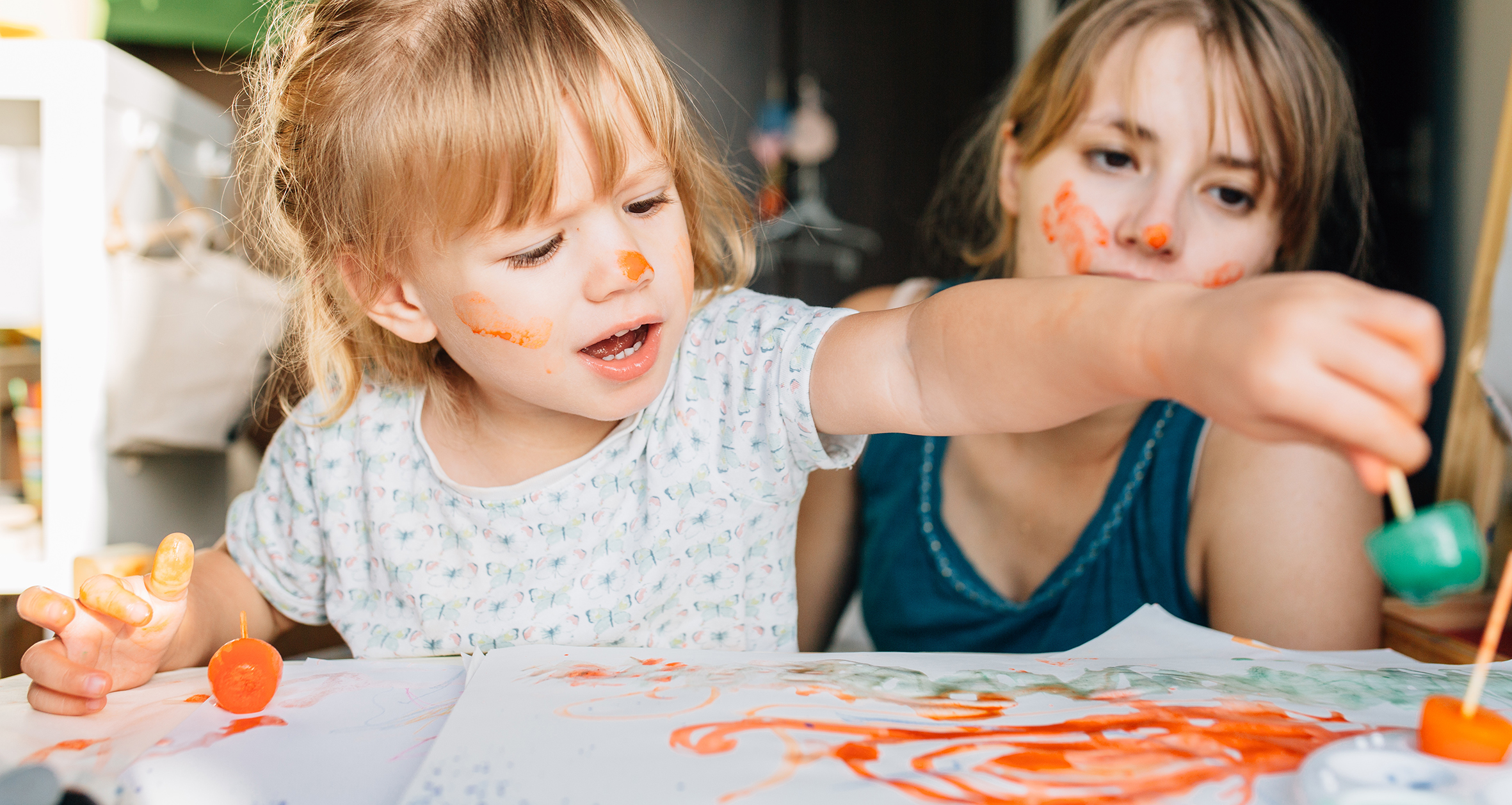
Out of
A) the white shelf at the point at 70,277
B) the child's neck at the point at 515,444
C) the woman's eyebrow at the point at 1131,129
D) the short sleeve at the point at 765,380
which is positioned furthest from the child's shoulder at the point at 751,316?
the white shelf at the point at 70,277

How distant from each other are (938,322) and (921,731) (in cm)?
23

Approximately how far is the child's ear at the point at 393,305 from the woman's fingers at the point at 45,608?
28cm

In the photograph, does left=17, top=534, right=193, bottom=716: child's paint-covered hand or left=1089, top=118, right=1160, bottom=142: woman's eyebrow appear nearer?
left=17, top=534, right=193, bottom=716: child's paint-covered hand

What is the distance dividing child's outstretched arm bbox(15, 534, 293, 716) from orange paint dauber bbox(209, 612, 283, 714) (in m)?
0.07

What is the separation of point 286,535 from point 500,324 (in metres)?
0.31

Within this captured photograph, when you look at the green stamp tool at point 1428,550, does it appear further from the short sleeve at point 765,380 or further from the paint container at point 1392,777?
the short sleeve at point 765,380

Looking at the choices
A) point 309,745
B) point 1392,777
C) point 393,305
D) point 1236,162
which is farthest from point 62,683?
point 1236,162

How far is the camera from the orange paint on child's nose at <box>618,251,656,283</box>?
26.0 inches

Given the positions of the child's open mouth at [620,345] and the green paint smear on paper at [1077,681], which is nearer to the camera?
the green paint smear on paper at [1077,681]

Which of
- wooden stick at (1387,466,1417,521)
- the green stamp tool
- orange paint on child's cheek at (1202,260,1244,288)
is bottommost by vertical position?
the green stamp tool

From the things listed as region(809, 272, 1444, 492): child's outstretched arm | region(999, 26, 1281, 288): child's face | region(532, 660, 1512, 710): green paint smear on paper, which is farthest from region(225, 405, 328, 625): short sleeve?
region(999, 26, 1281, 288): child's face

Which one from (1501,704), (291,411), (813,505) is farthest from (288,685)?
(1501,704)

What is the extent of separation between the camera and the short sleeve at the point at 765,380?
0.71m

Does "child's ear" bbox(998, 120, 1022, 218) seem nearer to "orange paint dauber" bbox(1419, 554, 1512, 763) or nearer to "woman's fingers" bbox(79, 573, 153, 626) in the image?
"orange paint dauber" bbox(1419, 554, 1512, 763)
